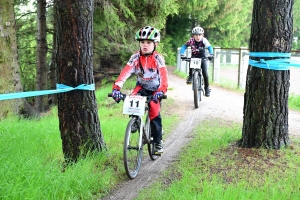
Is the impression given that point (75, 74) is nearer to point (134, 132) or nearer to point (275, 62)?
point (134, 132)

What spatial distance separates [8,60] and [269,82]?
6336 millimetres

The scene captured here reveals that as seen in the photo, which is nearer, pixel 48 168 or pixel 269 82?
pixel 48 168

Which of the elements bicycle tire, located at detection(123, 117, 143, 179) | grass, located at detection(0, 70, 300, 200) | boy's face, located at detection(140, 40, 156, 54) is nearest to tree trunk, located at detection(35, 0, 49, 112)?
grass, located at detection(0, 70, 300, 200)

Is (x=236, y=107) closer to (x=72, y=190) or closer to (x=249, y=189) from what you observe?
(x=249, y=189)

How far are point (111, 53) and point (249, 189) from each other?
11205 millimetres

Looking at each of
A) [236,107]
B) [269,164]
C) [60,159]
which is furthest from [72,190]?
[236,107]

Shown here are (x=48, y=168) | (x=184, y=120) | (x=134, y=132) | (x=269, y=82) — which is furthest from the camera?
(x=184, y=120)

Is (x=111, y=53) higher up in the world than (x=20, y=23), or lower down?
lower down

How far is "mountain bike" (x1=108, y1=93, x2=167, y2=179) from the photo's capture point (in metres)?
4.92

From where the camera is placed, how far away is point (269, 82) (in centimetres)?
550

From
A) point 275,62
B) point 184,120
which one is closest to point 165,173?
point 275,62

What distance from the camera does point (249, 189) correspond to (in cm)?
424

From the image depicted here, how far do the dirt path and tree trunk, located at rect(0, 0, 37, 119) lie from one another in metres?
4.15

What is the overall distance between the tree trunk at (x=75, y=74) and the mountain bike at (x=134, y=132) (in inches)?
19.0
